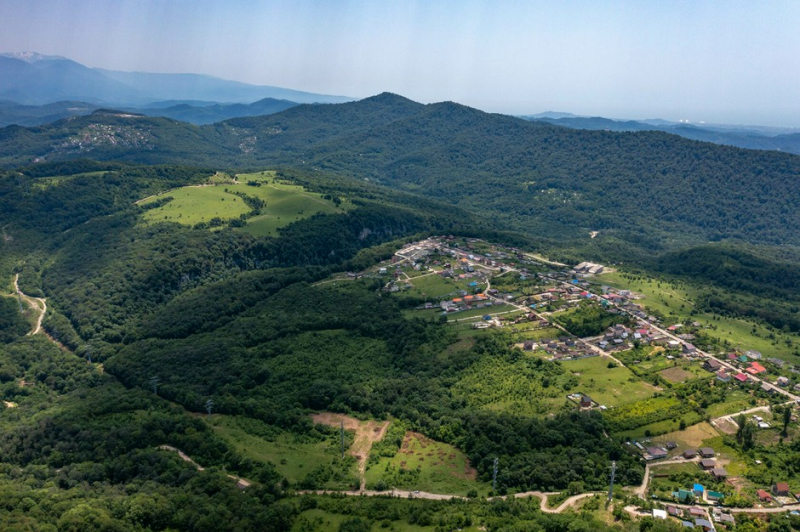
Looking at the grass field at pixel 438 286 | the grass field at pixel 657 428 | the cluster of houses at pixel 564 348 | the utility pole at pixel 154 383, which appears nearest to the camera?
the grass field at pixel 657 428

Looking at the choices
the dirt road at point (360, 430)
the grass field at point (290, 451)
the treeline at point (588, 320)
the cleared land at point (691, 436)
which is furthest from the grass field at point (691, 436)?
the grass field at point (290, 451)

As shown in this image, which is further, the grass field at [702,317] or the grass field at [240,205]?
the grass field at [240,205]

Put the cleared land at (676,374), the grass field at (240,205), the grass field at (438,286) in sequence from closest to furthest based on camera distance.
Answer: the cleared land at (676,374)
the grass field at (438,286)
the grass field at (240,205)

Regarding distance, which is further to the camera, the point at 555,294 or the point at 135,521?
the point at 555,294

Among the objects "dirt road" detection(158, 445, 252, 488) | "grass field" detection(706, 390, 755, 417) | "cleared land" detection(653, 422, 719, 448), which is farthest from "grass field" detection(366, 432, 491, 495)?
"grass field" detection(706, 390, 755, 417)

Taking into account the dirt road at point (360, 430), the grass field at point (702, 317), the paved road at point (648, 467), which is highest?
the grass field at point (702, 317)

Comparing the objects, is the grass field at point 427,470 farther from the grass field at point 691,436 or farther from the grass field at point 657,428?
the grass field at point 691,436

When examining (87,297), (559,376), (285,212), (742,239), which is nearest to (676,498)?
(559,376)

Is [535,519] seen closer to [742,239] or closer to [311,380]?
[311,380]

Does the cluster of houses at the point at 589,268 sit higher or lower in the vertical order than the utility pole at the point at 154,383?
higher
